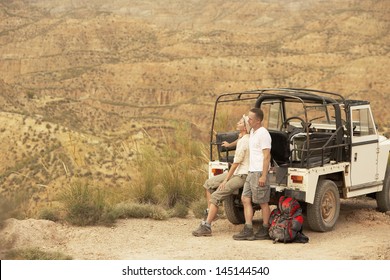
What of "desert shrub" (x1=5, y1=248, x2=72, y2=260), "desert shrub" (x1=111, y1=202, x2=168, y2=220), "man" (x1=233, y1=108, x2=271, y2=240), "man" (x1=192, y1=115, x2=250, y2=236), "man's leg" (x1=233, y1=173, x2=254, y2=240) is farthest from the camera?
"desert shrub" (x1=111, y1=202, x2=168, y2=220)

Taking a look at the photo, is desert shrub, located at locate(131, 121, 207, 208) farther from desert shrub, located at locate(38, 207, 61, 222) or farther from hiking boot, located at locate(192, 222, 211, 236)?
hiking boot, located at locate(192, 222, 211, 236)

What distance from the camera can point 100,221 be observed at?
1075 cm

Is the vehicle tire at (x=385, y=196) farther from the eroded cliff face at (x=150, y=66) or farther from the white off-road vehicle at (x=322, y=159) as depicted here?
the eroded cliff face at (x=150, y=66)

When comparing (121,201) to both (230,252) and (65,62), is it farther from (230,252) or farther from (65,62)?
(65,62)

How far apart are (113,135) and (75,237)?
3340 centimetres

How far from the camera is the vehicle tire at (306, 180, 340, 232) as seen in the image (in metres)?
9.95

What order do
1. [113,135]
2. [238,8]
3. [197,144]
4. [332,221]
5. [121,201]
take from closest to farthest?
[332,221] < [121,201] < [197,144] < [113,135] < [238,8]

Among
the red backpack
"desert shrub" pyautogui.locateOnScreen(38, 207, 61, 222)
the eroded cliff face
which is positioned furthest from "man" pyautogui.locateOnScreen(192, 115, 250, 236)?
the eroded cliff face

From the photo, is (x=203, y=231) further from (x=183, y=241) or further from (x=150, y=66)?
(x=150, y=66)

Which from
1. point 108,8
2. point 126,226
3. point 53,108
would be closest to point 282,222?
point 126,226

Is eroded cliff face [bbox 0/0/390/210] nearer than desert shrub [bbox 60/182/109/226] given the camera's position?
No

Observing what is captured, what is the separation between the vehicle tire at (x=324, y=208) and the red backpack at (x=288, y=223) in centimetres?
39

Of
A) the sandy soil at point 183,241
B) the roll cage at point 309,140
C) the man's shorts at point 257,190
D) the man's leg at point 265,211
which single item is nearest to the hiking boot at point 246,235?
the sandy soil at point 183,241

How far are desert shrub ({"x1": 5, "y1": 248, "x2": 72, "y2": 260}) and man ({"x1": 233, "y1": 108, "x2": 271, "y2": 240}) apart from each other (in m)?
2.60
